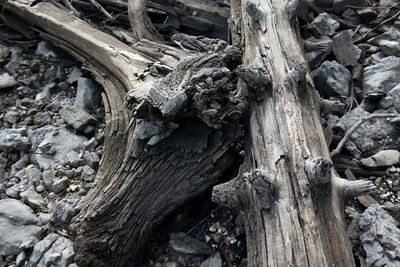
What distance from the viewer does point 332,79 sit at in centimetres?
366

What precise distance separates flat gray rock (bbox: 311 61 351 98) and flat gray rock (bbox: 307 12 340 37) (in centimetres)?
61

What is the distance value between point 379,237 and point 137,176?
1733mm

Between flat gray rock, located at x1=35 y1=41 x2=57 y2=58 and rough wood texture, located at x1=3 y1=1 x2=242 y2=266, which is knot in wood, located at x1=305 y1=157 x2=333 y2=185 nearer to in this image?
rough wood texture, located at x1=3 y1=1 x2=242 y2=266

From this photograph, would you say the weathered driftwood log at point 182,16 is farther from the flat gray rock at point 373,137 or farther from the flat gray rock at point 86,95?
the flat gray rock at point 373,137

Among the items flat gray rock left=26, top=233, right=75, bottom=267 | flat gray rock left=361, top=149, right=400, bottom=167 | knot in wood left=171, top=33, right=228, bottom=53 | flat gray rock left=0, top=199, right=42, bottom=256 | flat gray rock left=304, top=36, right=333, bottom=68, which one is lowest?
flat gray rock left=26, top=233, right=75, bottom=267

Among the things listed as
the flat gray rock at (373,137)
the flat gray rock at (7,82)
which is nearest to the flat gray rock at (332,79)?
the flat gray rock at (373,137)

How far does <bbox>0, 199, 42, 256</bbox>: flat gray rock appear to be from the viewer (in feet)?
9.25

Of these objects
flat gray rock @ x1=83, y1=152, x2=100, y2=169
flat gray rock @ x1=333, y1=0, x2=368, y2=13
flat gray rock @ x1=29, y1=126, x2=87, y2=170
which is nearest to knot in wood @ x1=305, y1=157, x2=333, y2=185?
flat gray rock @ x1=83, y1=152, x2=100, y2=169

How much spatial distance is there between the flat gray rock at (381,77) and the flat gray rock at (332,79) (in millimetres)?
184

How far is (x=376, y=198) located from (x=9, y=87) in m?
3.92

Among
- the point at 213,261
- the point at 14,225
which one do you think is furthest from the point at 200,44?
the point at 14,225

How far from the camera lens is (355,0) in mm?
4332

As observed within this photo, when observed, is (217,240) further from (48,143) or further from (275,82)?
(48,143)

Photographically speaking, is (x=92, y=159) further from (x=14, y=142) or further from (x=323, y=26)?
(x=323, y=26)
